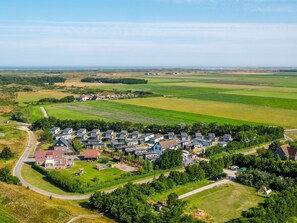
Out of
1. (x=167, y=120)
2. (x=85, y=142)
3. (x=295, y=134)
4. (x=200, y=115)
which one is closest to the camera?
(x=85, y=142)

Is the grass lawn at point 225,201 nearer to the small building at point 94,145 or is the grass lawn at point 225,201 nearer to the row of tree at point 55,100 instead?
the small building at point 94,145

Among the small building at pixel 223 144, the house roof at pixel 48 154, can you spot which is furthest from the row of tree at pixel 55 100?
the small building at pixel 223 144

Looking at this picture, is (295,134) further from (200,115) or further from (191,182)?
(191,182)

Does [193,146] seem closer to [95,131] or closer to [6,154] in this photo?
[95,131]

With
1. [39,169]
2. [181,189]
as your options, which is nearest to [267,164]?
[181,189]

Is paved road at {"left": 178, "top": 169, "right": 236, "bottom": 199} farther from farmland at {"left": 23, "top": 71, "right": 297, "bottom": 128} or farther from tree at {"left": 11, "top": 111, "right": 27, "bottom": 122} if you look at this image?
tree at {"left": 11, "top": 111, "right": 27, "bottom": 122}

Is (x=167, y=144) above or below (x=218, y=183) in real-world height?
above

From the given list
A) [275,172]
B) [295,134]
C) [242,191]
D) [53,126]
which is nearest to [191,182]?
[242,191]
